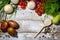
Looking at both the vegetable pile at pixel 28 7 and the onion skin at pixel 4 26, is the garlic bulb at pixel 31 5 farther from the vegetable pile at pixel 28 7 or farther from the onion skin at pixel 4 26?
the onion skin at pixel 4 26

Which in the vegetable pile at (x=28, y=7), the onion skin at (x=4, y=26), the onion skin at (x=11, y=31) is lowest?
the onion skin at (x=11, y=31)

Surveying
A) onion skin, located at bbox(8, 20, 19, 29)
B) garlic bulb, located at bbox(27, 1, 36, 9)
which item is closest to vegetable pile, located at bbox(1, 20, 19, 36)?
onion skin, located at bbox(8, 20, 19, 29)

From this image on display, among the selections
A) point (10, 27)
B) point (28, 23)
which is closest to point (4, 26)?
point (10, 27)

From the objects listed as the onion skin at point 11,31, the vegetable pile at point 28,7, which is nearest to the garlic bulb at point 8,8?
the vegetable pile at point 28,7

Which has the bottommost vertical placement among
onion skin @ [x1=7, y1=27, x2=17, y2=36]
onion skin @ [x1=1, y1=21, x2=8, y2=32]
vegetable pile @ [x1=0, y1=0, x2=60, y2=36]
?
onion skin @ [x1=7, y1=27, x2=17, y2=36]

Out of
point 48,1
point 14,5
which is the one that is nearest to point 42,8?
point 48,1

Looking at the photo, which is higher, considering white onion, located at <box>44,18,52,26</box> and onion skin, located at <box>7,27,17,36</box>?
white onion, located at <box>44,18,52,26</box>

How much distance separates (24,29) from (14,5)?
0.15 metres

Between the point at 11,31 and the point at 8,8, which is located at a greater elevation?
the point at 8,8

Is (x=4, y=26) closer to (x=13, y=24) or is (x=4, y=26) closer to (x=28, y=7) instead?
(x=13, y=24)

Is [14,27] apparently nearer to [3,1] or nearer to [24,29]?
[24,29]

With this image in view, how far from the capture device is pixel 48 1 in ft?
3.78

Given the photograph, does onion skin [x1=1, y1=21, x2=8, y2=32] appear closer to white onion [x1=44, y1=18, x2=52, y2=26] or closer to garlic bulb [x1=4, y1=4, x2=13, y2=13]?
garlic bulb [x1=4, y1=4, x2=13, y2=13]

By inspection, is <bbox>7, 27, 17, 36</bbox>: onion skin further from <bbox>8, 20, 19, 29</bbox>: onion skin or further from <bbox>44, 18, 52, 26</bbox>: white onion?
<bbox>44, 18, 52, 26</bbox>: white onion
